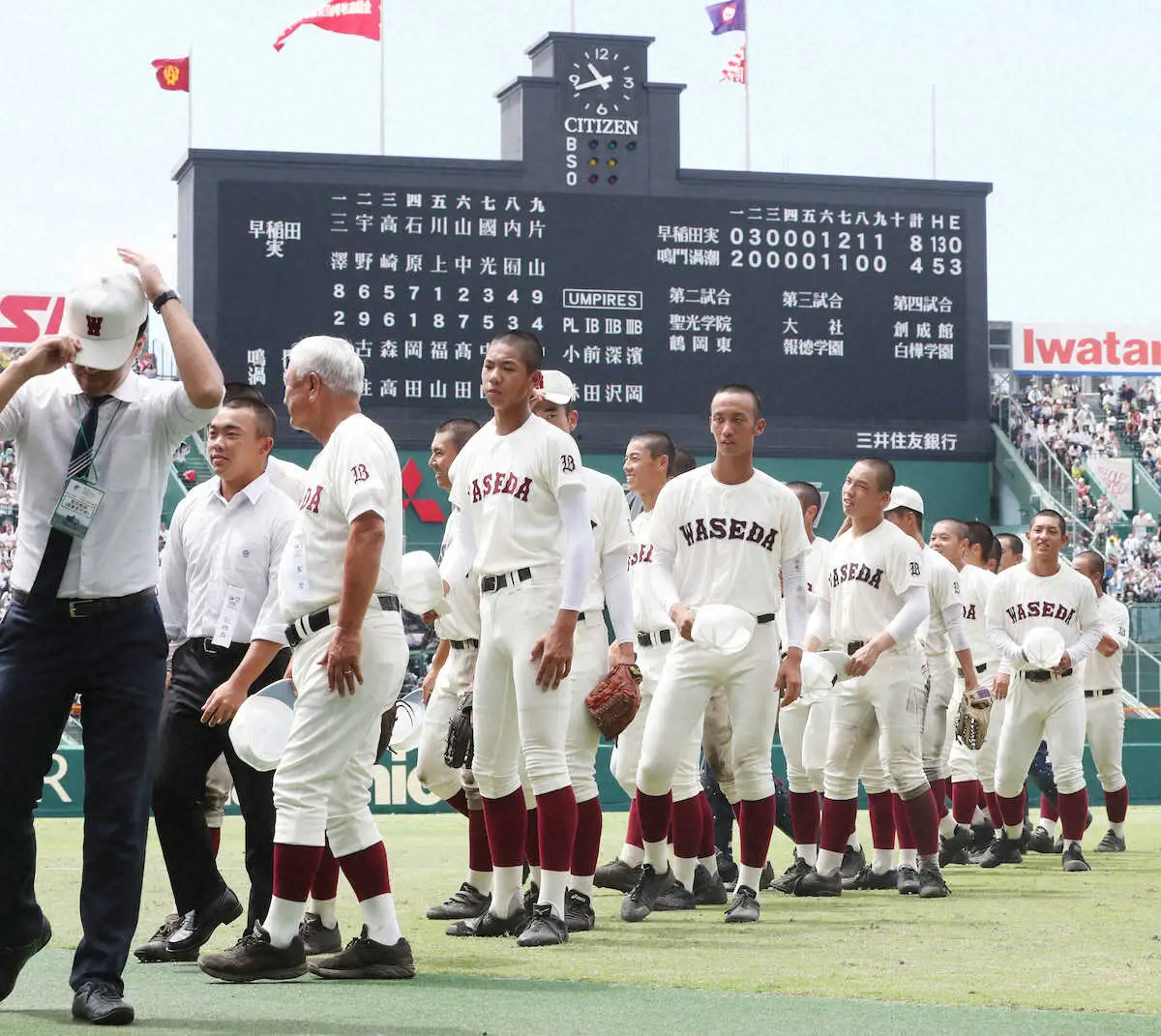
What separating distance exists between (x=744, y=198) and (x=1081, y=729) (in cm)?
1419

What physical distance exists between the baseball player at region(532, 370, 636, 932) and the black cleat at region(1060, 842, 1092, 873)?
13.5ft

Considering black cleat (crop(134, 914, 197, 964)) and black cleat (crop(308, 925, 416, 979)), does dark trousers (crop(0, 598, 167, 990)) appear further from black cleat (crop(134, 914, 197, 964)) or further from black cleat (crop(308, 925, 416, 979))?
black cleat (crop(134, 914, 197, 964))

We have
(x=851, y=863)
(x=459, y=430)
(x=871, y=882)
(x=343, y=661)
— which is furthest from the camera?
(x=851, y=863)

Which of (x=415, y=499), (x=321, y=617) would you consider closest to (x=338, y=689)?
(x=321, y=617)

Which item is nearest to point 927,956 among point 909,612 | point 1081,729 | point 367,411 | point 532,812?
point 532,812

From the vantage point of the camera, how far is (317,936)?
653 cm

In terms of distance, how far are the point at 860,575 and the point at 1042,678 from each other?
8.45ft

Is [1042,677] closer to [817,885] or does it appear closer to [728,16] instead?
[817,885]

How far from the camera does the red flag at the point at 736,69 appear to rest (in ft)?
94.2

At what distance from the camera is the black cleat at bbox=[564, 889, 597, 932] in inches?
294

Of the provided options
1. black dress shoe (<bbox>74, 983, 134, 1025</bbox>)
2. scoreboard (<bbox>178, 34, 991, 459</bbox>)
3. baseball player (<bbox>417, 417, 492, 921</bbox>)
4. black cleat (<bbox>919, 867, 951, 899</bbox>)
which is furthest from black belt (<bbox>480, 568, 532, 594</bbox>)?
scoreboard (<bbox>178, 34, 991, 459</bbox>)

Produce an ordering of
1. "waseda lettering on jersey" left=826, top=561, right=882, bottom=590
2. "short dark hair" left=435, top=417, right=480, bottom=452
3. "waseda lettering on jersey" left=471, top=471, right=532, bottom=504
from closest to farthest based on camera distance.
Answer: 1. "waseda lettering on jersey" left=471, top=471, right=532, bottom=504
2. "short dark hair" left=435, top=417, right=480, bottom=452
3. "waseda lettering on jersey" left=826, top=561, right=882, bottom=590

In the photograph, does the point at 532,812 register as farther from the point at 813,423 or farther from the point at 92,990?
the point at 813,423

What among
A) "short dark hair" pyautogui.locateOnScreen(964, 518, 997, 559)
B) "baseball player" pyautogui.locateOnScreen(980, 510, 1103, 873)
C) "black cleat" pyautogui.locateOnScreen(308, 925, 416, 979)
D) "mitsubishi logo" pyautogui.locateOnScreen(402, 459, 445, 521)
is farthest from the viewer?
"mitsubishi logo" pyautogui.locateOnScreen(402, 459, 445, 521)
